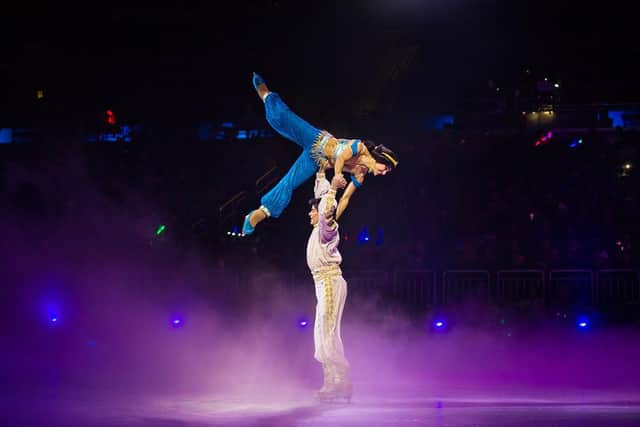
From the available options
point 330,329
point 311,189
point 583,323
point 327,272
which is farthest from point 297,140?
point 583,323

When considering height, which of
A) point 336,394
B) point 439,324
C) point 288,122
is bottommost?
point 336,394

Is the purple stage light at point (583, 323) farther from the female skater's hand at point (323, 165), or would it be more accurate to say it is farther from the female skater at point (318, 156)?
the female skater's hand at point (323, 165)

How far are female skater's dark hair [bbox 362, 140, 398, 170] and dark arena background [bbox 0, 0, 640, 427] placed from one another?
119 inches

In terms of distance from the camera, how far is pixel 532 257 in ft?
36.2

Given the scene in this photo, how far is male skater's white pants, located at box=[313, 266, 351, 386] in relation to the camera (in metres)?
6.77

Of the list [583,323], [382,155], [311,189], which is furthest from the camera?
[311,189]

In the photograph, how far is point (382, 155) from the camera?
6.98 metres

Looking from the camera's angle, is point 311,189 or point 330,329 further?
point 311,189

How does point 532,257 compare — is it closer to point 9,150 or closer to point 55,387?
point 55,387

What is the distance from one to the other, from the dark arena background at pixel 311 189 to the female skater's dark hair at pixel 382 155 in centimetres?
303

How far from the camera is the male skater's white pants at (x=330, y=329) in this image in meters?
6.77

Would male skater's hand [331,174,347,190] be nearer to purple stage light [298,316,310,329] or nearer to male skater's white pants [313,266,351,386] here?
male skater's white pants [313,266,351,386]

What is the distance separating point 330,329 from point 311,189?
516 cm

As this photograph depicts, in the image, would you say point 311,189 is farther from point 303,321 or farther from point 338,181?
point 338,181
